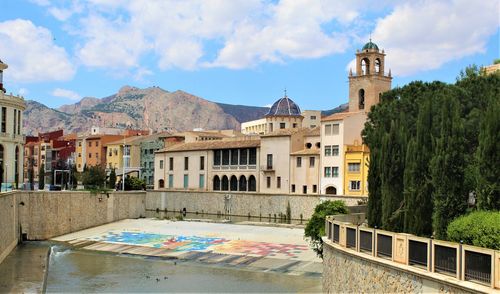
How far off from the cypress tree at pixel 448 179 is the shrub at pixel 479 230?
9.83 feet

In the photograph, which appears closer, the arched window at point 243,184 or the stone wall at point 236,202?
the stone wall at point 236,202

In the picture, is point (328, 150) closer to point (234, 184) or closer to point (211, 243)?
point (234, 184)

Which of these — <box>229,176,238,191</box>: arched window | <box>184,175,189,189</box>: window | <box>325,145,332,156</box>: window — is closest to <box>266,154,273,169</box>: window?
<box>229,176,238,191</box>: arched window

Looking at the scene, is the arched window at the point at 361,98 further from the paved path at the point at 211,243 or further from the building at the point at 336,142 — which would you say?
the paved path at the point at 211,243

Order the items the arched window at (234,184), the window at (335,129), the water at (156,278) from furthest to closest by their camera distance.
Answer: the arched window at (234,184), the window at (335,129), the water at (156,278)

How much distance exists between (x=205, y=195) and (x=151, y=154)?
2915 cm

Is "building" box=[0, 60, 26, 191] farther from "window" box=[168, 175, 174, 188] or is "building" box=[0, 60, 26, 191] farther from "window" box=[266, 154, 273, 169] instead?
"window" box=[168, 175, 174, 188]

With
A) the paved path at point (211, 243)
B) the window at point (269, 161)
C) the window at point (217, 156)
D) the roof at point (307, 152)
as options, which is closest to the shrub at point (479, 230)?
the paved path at point (211, 243)

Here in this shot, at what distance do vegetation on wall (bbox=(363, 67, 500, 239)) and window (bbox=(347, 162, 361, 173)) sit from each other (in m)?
42.3

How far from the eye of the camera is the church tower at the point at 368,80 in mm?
83875

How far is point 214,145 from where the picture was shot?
9175 centimetres

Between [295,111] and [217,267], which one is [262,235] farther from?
[295,111]

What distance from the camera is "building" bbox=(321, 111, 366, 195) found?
74.4 m

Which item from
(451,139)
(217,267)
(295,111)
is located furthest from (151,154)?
(451,139)
